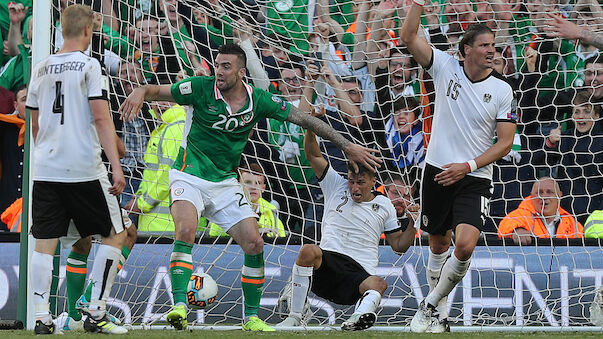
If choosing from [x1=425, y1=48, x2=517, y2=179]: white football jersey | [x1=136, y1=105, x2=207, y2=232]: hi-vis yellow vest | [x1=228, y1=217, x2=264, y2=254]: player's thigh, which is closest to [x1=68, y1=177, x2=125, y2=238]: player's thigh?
[x1=228, y1=217, x2=264, y2=254]: player's thigh

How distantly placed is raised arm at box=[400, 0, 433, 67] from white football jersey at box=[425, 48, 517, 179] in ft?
0.78

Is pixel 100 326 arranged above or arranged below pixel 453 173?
below

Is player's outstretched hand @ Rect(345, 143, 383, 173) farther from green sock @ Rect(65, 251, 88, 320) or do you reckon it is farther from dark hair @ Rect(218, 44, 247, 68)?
green sock @ Rect(65, 251, 88, 320)

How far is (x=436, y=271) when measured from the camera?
7219 mm

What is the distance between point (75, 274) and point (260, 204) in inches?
89.8

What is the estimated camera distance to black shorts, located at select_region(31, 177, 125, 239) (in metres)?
5.88

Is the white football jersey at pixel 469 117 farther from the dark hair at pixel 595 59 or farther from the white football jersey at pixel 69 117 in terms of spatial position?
the white football jersey at pixel 69 117

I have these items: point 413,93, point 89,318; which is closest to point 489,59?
point 413,93

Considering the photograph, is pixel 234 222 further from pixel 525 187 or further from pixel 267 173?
pixel 525 187

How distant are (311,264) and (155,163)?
178 centimetres

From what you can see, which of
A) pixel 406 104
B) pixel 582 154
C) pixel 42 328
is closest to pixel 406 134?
pixel 406 104

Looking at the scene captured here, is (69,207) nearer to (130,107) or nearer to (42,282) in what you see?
(42,282)

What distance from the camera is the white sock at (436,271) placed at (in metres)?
7.12

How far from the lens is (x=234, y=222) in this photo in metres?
6.76
